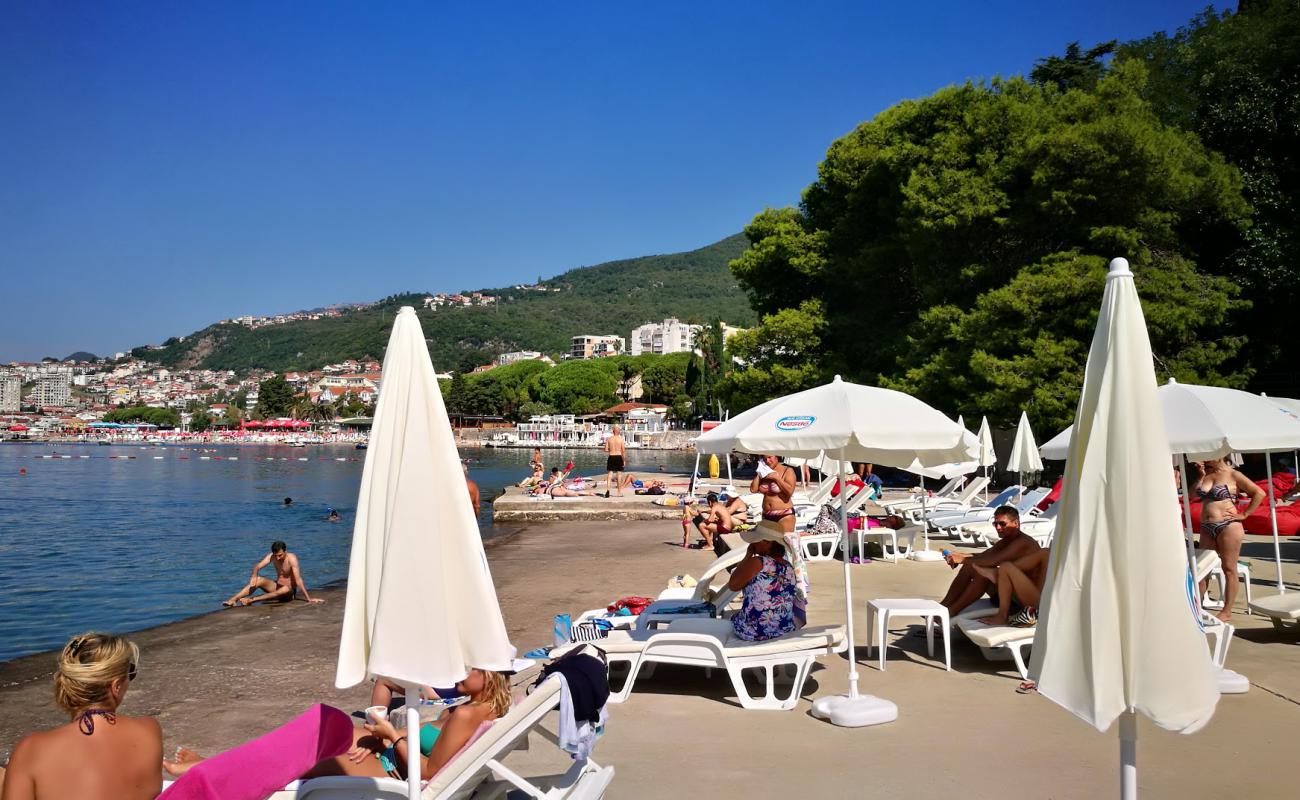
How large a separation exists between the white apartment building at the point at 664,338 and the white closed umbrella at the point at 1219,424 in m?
162

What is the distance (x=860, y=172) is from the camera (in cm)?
3052

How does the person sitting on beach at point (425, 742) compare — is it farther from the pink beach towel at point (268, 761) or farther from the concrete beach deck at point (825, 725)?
the concrete beach deck at point (825, 725)

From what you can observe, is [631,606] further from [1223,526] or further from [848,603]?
[1223,526]

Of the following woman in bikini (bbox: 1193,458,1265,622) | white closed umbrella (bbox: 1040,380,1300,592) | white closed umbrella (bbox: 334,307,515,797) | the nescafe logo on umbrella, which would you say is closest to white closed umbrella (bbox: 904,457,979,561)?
white closed umbrella (bbox: 1040,380,1300,592)

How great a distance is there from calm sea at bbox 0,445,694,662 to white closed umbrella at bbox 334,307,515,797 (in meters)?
9.89

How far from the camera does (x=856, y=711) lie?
540 centimetres

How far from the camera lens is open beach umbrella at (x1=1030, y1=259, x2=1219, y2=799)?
2.85m

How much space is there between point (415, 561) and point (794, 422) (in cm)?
349

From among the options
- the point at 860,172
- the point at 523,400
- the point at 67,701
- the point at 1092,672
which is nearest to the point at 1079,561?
the point at 1092,672

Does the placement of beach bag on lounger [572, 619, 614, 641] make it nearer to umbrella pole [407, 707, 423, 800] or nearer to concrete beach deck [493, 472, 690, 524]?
umbrella pole [407, 707, 423, 800]

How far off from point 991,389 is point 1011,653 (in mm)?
17136

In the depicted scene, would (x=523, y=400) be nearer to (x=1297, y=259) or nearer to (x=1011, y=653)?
(x=1297, y=259)

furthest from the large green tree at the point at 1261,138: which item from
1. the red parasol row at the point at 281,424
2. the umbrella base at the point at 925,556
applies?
the red parasol row at the point at 281,424

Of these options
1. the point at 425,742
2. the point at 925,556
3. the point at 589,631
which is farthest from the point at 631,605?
the point at 925,556
